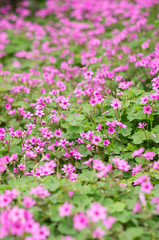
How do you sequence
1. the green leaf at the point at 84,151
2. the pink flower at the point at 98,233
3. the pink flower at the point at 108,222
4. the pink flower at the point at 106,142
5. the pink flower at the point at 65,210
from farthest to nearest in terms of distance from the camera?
the green leaf at the point at 84,151, the pink flower at the point at 106,142, the pink flower at the point at 65,210, the pink flower at the point at 108,222, the pink flower at the point at 98,233

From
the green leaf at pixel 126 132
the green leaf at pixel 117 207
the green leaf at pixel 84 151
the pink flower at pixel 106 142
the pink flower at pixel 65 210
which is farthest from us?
the green leaf at pixel 126 132

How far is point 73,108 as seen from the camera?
4.57 meters

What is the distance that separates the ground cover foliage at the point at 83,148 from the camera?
2.52 meters

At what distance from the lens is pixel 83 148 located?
3.92m

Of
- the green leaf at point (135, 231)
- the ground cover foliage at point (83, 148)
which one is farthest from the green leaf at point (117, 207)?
the green leaf at point (135, 231)

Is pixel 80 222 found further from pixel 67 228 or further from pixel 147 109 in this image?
pixel 147 109

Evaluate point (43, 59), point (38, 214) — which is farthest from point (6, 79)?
point (38, 214)

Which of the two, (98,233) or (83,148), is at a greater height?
(98,233)

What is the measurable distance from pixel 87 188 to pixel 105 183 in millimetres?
250

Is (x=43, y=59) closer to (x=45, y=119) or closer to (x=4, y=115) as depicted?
(x=4, y=115)

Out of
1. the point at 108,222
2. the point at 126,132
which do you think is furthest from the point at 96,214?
the point at 126,132

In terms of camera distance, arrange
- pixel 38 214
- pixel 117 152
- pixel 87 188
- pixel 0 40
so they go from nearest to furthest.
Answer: pixel 38 214 < pixel 87 188 < pixel 117 152 < pixel 0 40

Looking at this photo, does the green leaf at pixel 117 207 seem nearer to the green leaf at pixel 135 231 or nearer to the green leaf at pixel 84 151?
the green leaf at pixel 135 231

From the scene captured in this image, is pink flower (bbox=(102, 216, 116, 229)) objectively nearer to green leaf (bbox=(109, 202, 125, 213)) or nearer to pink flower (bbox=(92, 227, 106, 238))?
pink flower (bbox=(92, 227, 106, 238))
